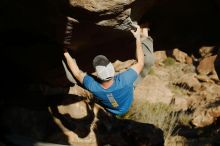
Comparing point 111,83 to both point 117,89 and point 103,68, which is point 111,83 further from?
point 103,68

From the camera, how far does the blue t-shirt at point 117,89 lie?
17.9 feet

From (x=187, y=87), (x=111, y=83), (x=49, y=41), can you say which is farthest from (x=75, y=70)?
(x=187, y=87)

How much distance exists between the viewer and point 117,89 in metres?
5.45

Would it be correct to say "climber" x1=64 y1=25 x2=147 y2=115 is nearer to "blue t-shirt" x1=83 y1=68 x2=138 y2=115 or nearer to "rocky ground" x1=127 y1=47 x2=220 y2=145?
"blue t-shirt" x1=83 y1=68 x2=138 y2=115

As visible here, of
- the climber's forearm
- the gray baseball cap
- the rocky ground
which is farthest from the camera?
the rocky ground

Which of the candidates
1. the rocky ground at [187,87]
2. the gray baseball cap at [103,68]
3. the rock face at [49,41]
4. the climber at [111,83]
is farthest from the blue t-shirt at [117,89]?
the rocky ground at [187,87]

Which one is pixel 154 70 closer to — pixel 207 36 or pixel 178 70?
pixel 178 70

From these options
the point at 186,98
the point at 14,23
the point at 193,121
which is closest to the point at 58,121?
the point at 14,23

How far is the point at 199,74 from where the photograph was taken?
29.5ft

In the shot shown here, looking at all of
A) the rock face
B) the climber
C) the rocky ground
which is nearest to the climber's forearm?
the climber

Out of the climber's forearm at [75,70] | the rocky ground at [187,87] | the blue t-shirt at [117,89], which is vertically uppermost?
the climber's forearm at [75,70]

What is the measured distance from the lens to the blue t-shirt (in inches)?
215

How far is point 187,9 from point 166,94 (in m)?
1.61

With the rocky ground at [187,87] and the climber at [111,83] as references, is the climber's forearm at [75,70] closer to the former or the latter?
the climber at [111,83]
